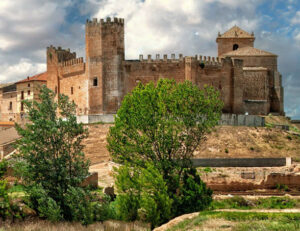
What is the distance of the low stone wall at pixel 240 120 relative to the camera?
34375mm

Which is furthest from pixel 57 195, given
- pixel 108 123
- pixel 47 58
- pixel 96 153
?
pixel 47 58

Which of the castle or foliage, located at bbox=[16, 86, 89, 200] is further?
the castle

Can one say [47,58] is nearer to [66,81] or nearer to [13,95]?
[66,81]

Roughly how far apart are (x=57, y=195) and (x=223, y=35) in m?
38.5

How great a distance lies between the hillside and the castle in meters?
4.51

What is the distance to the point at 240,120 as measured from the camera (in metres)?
34.7

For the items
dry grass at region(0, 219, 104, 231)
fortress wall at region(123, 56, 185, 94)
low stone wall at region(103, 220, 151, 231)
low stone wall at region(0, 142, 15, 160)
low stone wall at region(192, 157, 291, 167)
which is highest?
fortress wall at region(123, 56, 185, 94)

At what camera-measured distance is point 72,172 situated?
18609 mm

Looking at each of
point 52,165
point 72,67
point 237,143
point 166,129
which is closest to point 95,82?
point 72,67

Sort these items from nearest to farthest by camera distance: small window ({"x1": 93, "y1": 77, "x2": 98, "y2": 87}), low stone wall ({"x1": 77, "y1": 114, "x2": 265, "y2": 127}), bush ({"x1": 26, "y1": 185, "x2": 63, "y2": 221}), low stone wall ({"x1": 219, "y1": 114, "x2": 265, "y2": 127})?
bush ({"x1": 26, "y1": 185, "x2": 63, "y2": 221}), low stone wall ({"x1": 77, "y1": 114, "x2": 265, "y2": 127}), low stone wall ({"x1": 219, "y1": 114, "x2": 265, "y2": 127}), small window ({"x1": 93, "y1": 77, "x2": 98, "y2": 87})

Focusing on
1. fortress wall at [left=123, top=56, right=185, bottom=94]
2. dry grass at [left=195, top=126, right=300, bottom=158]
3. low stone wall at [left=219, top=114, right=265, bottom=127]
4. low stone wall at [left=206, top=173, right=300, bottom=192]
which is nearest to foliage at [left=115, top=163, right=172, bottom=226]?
low stone wall at [left=206, top=173, right=300, bottom=192]

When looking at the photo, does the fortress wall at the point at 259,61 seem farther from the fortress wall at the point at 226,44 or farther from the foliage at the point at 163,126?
the foliage at the point at 163,126

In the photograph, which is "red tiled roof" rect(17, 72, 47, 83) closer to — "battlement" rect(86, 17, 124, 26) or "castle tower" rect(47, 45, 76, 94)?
"castle tower" rect(47, 45, 76, 94)

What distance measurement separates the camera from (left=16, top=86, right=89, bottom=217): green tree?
1808cm
